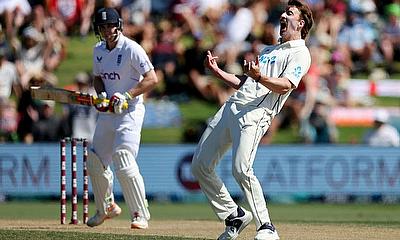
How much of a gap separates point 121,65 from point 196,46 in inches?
348

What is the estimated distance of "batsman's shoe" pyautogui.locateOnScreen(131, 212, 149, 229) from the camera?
1099 centimetres

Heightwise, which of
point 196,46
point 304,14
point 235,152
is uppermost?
point 304,14

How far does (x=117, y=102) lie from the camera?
10.8 metres

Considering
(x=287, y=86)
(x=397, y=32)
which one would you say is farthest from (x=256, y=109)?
(x=397, y=32)

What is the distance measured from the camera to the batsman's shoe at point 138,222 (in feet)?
36.1

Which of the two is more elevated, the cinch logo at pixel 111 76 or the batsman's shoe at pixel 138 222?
the cinch logo at pixel 111 76

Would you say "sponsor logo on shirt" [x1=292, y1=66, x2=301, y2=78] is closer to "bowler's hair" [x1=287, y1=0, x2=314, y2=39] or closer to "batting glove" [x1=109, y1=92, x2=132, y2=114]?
"bowler's hair" [x1=287, y1=0, x2=314, y2=39]

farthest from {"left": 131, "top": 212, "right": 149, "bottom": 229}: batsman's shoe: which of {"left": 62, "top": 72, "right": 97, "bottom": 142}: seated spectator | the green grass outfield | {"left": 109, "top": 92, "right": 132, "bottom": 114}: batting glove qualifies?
{"left": 62, "top": 72, "right": 97, "bottom": 142}: seated spectator

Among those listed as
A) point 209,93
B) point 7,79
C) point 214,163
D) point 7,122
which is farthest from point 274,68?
point 7,79

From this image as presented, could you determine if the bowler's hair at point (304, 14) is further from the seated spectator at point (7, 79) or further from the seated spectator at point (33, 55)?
the seated spectator at point (33, 55)

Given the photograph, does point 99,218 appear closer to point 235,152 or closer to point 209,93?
point 235,152

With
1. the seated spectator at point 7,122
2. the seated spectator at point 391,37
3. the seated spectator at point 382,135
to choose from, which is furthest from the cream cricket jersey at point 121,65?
the seated spectator at point 391,37

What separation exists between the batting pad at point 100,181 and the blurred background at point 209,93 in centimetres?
630

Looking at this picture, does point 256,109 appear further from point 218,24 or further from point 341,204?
point 218,24
